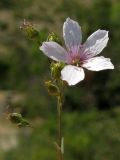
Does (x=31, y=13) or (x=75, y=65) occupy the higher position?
(x=31, y=13)

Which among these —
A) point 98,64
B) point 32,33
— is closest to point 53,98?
point 32,33

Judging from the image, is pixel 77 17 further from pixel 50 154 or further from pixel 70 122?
pixel 50 154

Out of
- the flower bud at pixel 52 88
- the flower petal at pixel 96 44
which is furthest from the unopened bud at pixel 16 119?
the flower petal at pixel 96 44

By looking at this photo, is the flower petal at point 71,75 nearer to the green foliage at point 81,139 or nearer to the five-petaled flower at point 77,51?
the five-petaled flower at point 77,51

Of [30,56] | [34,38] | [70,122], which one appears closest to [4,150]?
[70,122]

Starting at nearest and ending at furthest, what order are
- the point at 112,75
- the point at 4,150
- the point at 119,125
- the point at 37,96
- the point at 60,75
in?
the point at 60,75, the point at 119,125, the point at 4,150, the point at 112,75, the point at 37,96

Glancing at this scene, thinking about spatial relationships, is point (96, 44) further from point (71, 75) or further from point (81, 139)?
point (81, 139)
